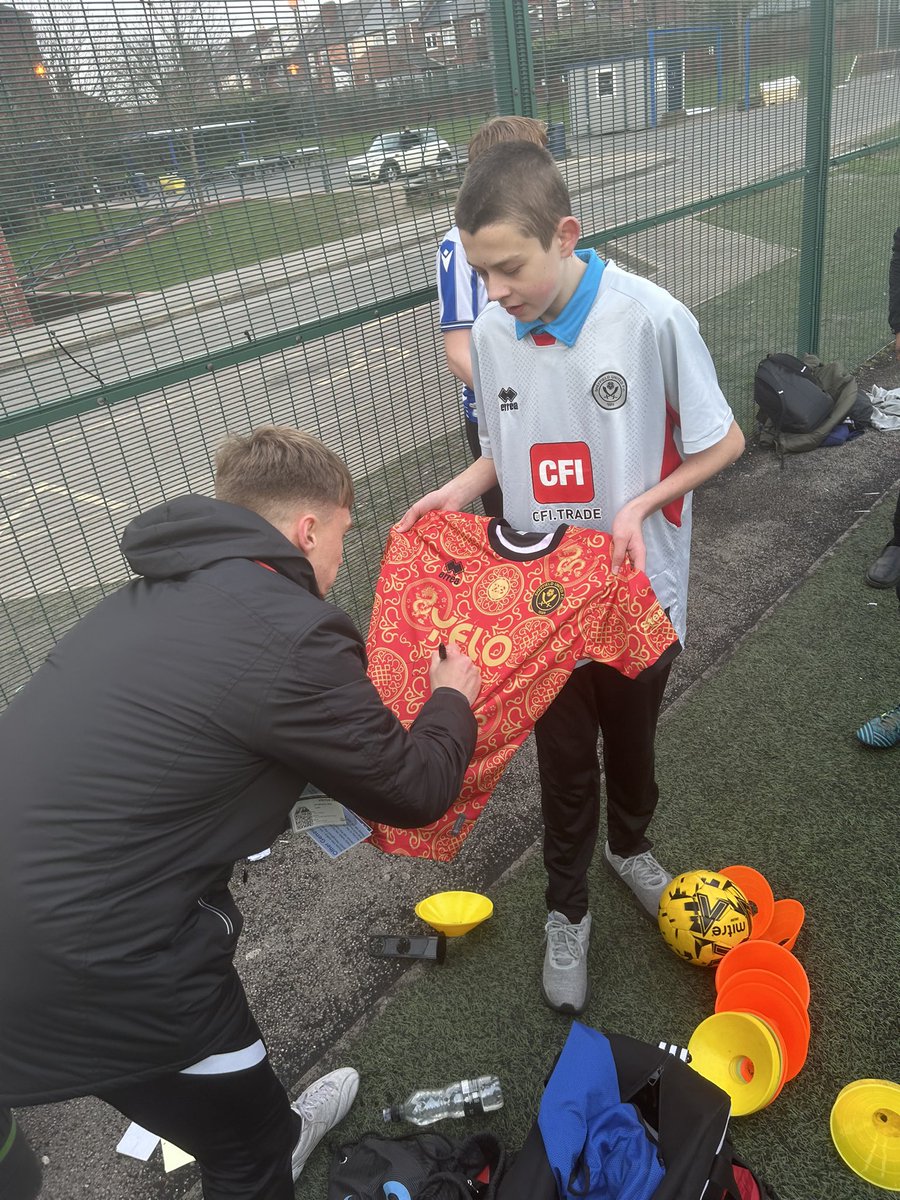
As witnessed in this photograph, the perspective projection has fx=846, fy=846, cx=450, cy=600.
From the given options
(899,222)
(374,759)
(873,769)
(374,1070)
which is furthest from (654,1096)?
(899,222)

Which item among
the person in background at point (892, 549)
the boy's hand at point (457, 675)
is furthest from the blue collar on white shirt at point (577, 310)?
the person in background at point (892, 549)

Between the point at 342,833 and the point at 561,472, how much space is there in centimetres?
109

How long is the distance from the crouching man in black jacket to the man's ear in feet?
0.17

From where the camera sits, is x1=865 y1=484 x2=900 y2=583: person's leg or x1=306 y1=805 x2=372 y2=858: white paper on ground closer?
x1=306 y1=805 x2=372 y2=858: white paper on ground

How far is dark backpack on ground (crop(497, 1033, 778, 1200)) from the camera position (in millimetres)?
1788

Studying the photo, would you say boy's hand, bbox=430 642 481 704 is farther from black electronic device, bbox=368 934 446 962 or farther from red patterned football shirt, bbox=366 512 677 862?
black electronic device, bbox=368 934 446 962

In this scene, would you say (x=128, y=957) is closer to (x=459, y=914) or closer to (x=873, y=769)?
(x=459, y=914)

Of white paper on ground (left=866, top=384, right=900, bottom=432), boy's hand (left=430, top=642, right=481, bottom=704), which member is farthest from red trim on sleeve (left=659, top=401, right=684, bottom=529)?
white paper on ground (left=866, top=384, right=900, bottom=432)

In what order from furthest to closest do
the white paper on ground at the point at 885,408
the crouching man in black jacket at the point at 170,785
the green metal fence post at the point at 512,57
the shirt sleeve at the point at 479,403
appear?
the white paper on ground at the point at 885,408 < the green metal fence post at the point at 512,57 < the shirt sleeve at the point at 479,403 < the crouching man in black jacket at the point at 170,785

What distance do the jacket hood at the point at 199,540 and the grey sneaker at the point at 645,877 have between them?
1.85 meters

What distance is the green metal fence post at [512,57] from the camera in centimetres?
393

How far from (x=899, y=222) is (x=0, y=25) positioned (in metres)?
7.69

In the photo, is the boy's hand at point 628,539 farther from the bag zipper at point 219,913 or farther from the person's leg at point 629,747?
the bag zipper at point 219,913

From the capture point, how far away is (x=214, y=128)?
3.11 meters
